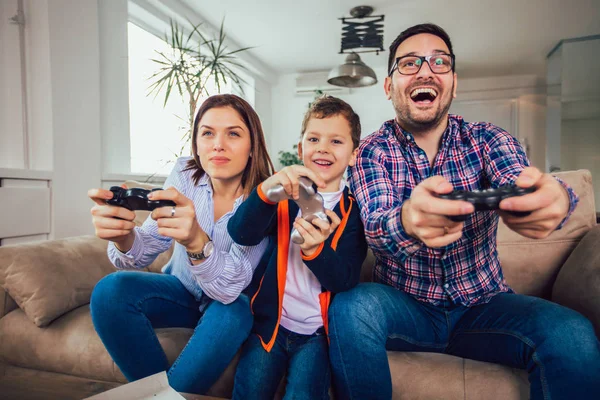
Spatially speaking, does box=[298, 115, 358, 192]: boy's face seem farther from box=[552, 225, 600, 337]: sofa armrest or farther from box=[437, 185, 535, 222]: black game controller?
box=[552, 225, 600, 337]: sofa armrest

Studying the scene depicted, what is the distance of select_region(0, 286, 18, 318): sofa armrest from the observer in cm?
131

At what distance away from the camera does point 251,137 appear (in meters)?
1.19

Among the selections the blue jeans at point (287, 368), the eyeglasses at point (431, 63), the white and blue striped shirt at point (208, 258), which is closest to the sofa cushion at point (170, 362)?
the blue jeans at point (287, 368)

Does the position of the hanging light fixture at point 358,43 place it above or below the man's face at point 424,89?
above

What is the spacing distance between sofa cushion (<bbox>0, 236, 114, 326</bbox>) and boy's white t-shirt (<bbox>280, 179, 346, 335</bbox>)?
78 centimetres

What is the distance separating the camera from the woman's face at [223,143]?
1.11 meters

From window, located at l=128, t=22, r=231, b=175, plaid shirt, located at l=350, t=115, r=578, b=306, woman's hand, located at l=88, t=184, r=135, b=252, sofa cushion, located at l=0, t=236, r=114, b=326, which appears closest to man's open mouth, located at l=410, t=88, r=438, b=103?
plaid shirt, located at l=350, t=115, r=578, b=306

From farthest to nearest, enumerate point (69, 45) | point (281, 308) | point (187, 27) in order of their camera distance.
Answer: point (187, 27), point (69, 45), point (281, 308)

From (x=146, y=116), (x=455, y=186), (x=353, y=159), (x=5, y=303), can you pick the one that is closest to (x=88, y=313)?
(x=5, y=303)

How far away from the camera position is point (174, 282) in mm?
1164

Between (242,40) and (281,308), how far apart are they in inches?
178

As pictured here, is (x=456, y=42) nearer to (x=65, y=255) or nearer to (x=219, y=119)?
(x=219, y=119)

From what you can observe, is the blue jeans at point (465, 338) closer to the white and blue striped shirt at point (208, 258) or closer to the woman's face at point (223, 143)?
the white and blue striped shirt at point (208, 258)

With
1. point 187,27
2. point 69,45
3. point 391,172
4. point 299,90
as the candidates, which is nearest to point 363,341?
point 391,172
